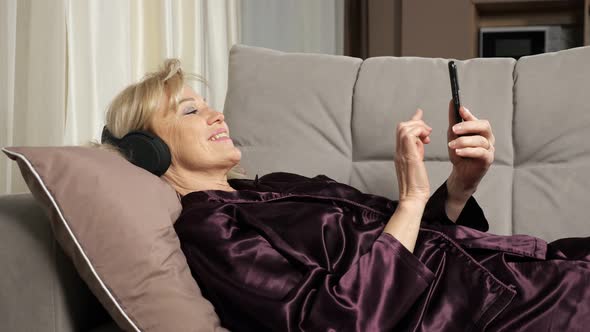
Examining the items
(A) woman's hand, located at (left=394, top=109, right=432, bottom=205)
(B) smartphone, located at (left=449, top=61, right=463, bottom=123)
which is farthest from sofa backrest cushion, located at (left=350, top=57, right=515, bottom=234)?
(A) woman's hand, located at (left=394, top=109, right=432, bottom=205)

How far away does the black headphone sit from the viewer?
1.42 meters

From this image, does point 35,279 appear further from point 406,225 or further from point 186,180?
point 406,225

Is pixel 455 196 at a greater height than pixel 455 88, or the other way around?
pixel 455 88

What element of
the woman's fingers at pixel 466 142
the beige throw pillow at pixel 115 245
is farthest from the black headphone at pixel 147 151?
the woman's fingers at pixel 466 142

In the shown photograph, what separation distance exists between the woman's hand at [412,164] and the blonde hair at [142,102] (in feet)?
1.60

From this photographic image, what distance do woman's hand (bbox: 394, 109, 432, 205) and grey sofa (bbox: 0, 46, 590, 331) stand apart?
1.19 feet

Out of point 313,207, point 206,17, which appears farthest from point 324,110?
point 206,17

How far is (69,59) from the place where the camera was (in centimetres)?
199

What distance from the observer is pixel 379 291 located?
1148 millimetres

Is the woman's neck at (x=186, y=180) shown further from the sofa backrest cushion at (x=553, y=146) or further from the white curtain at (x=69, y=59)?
the sofa backrest cushion at (x=553, y=146)

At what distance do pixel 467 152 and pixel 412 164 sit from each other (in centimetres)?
12

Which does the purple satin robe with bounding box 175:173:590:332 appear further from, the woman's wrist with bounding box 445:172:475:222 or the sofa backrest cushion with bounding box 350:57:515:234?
the sofa backrest cushion with bounding box 350:57:515:234

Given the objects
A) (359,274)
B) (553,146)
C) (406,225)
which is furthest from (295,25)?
(359,274)

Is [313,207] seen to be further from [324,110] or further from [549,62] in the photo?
[549,62]
